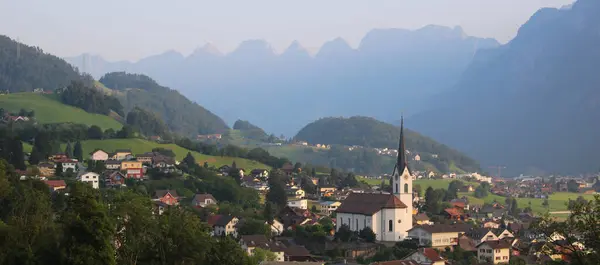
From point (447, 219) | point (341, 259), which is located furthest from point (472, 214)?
point (341, 259)

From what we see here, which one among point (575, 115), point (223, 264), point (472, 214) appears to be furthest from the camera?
point (575, 115)

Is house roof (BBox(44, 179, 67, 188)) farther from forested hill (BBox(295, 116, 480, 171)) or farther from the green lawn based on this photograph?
forested hill (BBox(295, 116, 480, 171))

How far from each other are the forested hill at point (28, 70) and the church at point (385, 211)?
112891 mm

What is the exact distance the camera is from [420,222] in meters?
65.2

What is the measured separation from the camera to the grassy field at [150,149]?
8875 centimetres

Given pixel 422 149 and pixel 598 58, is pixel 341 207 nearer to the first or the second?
pixel 422 149

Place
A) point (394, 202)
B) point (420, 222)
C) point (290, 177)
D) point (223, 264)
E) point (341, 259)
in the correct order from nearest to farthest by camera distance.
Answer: point (223, 264)
point (341, 259)
point (394, 202)
point (420, 222)
point (290, 177)

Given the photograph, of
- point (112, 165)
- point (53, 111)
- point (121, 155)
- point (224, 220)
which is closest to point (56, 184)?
point (224, 220)

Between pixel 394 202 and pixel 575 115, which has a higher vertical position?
pixel 575 115

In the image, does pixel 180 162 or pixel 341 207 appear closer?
pixel 341 207

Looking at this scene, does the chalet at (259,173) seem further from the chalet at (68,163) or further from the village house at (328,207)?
the chalet at (68,163)

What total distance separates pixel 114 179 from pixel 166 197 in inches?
270

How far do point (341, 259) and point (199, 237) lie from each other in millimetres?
19033

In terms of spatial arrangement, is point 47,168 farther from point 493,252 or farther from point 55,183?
point 493,252
